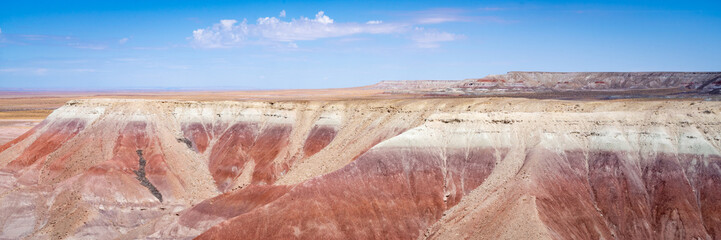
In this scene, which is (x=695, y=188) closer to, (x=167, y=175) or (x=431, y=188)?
(x=431, y=188)

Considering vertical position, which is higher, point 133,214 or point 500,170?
point 500,170

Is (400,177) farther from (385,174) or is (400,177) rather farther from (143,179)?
(143,179)

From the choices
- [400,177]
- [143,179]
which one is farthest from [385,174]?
[143,179]

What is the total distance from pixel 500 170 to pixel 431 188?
7184mm

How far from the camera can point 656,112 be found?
55.6 m

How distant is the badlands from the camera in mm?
47219

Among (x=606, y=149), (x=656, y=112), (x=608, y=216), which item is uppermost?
(x=656, y=112)

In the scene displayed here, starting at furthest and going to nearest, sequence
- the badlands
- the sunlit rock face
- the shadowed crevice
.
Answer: the shadowed crevice → the badlands → the sunlit rock face

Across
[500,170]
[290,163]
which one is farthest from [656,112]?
[290,163]

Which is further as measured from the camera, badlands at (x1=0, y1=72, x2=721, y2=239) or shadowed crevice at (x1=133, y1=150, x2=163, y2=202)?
shadowed crevice at (x1=133, y1=150, x2=163, y2=202)

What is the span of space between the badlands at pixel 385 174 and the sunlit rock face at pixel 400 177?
0.17m

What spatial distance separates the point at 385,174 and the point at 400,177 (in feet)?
5.24

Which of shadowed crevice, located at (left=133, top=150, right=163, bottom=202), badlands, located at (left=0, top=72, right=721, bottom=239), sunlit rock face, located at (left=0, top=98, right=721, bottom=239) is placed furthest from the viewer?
shadowed crevice, located at (left=133, top=150, right=163, bottom=202)

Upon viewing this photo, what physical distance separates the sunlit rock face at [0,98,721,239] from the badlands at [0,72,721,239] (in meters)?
0.17
